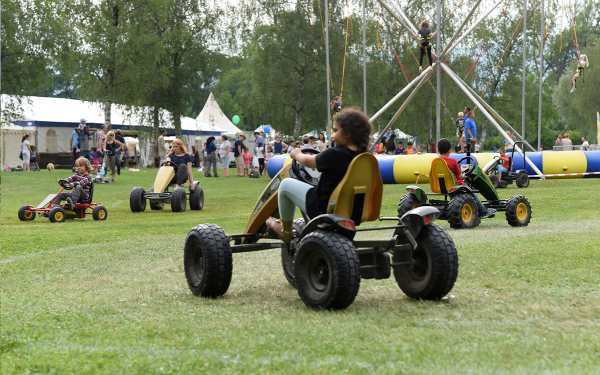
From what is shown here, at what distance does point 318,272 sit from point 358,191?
0.61 metres

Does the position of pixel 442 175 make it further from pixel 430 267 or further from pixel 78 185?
pixel 78 185

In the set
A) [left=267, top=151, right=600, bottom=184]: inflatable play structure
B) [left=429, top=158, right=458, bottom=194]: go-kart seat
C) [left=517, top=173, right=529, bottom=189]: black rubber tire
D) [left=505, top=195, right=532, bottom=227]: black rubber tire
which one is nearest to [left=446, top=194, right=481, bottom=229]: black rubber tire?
[left=429, top=158, right=458, bottom=194]: go-kart seat

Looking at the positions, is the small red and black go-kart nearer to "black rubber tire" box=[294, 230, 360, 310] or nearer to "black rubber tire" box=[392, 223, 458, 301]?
"black rubber tire" box=[294, 230, 360, 310]

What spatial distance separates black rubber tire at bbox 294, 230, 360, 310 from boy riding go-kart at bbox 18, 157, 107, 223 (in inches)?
322

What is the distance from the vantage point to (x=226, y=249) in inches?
191

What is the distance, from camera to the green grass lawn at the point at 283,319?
123 inches

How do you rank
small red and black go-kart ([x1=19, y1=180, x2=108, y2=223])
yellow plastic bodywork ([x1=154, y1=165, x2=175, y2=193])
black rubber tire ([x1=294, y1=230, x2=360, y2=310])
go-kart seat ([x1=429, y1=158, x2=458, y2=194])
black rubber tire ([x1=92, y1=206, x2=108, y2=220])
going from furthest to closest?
yellow plastic bodywork ([x1=154, y1=165, x2=175, y2=193]), black rubber tire ([x1=92, y1=206, x2=108, y2=220]), small red and black go-kart ([x1=19, y1=180, x2=108, y2=223]), go-kart seat ([x1=429, y1=158, x2=458, y2=194]), black rubber tire ([x1=294, y1=230, x2=360, y2=310])

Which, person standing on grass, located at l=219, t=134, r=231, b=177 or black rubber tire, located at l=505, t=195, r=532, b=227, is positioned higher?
person standing on grass, located at l=219, t=134, r=231, b=177

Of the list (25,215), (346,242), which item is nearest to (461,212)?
(346,242)

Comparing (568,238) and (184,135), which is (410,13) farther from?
(568,238)

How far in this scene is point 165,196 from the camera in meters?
13.5

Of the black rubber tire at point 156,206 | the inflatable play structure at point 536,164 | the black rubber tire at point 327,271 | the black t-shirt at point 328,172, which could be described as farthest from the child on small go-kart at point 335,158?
the inflatable play structure at point 536,164

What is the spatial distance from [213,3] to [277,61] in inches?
207

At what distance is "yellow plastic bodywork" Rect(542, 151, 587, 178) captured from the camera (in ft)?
69.5
